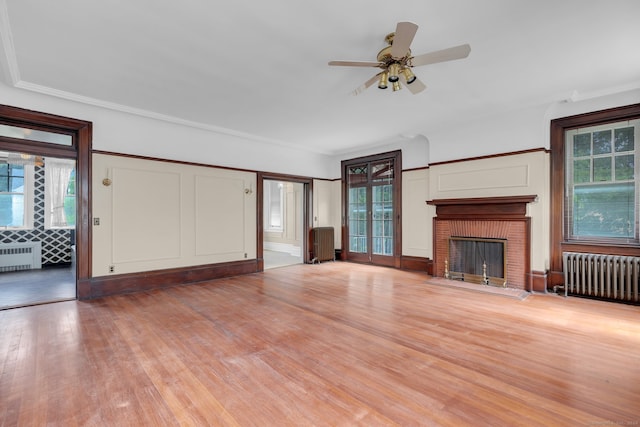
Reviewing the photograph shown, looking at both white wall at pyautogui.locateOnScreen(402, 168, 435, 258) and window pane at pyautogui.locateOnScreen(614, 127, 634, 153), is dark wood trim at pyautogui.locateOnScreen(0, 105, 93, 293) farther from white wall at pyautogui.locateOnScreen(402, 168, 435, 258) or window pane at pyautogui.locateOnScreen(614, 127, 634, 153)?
window pane at pyautogui.locateOnScreen(614, 127, 634, 153)

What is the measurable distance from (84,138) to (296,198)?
554cm

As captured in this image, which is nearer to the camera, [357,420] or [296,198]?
[357,420]

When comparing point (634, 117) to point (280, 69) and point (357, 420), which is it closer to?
point (280, 69)

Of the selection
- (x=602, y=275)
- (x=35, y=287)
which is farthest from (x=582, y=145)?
(x=35, y=287)

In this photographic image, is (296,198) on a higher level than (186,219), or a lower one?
higher

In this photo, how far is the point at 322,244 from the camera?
7.39 m

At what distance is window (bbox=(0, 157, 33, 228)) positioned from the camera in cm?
638

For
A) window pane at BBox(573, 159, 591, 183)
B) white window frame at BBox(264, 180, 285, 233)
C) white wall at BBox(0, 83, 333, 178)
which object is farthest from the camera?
white window frame at BBox(264, 180, 285, 233)

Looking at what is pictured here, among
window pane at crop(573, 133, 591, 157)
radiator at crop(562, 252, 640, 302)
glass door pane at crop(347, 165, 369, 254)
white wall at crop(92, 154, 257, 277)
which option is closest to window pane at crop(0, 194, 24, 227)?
white wall at crop(92, 154, 257, 277)

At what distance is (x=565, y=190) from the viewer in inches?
177

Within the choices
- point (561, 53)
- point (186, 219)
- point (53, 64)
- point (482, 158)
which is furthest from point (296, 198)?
point (561, 53)

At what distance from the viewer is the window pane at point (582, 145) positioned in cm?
439

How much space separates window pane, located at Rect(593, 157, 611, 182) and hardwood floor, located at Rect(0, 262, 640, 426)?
176 centimetres

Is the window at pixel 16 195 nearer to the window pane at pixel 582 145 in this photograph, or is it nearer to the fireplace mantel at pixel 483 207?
the fireplace mantel at pixel 483 207
